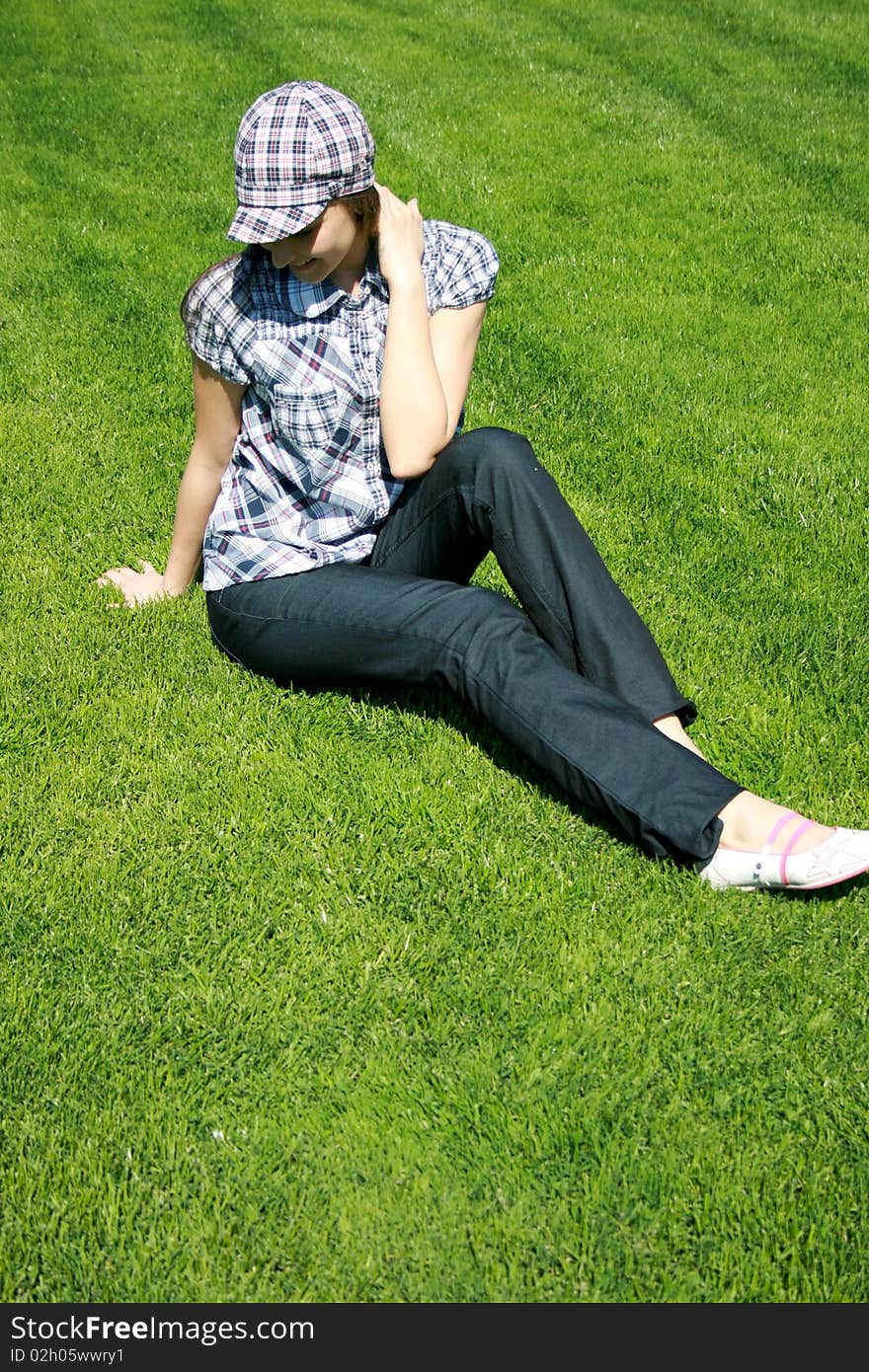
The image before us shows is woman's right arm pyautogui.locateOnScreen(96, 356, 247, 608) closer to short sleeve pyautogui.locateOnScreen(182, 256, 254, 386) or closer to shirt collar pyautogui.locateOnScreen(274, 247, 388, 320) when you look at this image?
short sleeve pyautogui.locateOnScreen(182, 256, 254, 386)

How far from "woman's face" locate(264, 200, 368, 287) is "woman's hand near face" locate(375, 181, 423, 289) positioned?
80 mm

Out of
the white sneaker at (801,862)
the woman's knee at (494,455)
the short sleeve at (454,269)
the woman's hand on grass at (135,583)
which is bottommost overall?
the woman's hand on grass at (135,583)

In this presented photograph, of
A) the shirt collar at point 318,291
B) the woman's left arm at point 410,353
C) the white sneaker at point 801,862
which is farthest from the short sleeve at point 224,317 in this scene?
the white sneaker at point 801,862

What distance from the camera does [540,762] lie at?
3578 mm

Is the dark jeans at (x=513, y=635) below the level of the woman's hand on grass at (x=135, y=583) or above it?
above

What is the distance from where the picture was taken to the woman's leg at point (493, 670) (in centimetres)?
342

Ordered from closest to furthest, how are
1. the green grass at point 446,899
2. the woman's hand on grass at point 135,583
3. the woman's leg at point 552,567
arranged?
the green grass at point 446,899
the woman's leg at point 552,567
the woman's hand on grass at point 135,583

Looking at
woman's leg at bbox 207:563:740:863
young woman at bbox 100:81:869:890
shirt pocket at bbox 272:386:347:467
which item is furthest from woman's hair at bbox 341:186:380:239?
woman's leg at bbox 207:563:740:863

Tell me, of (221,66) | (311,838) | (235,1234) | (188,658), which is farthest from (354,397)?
(221,66)

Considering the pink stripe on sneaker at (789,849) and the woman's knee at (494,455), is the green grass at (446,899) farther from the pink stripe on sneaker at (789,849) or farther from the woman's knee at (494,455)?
the woman's knee at (494,455)

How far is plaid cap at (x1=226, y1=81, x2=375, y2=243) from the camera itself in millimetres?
3578

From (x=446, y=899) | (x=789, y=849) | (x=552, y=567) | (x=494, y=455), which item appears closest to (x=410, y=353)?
(x=494, y=455)

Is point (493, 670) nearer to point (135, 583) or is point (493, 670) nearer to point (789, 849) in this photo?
point (789, 849)

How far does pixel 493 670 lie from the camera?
3613 millimetres
